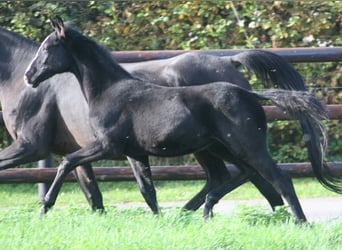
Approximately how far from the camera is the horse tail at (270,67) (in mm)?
7855

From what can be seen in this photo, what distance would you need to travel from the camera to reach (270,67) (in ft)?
25.9

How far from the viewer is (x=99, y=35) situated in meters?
11.5

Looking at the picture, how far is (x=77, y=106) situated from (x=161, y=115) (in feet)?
4.08

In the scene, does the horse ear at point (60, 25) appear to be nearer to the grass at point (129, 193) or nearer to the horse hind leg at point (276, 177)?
the horse hind leg at point (276, 177)

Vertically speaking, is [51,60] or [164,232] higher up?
[51,60]

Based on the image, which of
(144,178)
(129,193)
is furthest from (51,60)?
(129,193)

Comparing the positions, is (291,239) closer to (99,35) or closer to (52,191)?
(52,191)

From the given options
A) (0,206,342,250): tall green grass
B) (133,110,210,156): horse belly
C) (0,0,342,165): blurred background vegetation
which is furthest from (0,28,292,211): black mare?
(0,0,342,165): blurred background vegetation

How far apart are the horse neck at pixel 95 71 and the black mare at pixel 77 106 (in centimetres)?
56

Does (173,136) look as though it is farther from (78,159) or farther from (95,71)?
(95,71)

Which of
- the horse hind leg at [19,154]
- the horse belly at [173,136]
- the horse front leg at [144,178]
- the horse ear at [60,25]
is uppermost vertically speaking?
the horse ear at [60,25]

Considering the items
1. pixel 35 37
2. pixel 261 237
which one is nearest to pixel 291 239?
pixel 261 237

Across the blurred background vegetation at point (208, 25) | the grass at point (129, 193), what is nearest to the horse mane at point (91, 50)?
the grass at point (129, 193)

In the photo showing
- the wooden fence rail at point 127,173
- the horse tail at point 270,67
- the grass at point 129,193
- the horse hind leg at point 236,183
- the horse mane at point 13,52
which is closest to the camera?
the horse hind leg at point 236,183
